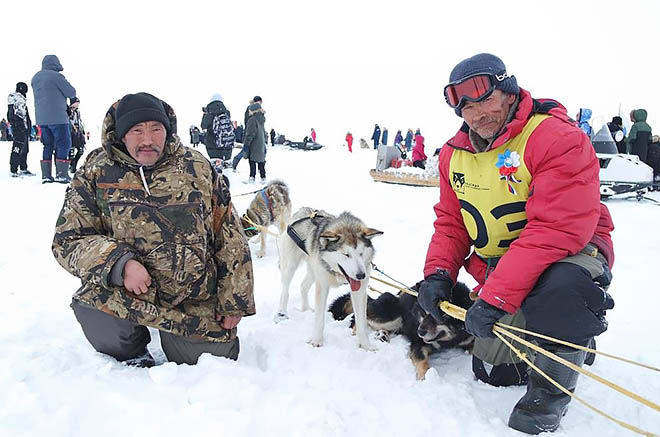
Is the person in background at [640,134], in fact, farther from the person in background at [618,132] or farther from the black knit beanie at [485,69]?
the black knit beanie at [485,69]

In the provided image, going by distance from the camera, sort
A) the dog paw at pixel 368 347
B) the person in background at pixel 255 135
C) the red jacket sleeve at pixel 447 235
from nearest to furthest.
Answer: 1. the red jacket sleeve at pixel 447 235
2. the dog paw at pixel 368 347
3. the person in background at pixel 255 135

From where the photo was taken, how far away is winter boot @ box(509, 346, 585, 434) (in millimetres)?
1439

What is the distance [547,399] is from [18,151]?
774 centimetres

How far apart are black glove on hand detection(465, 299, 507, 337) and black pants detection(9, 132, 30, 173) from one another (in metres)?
7.17

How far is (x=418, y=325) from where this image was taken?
211 centimetres

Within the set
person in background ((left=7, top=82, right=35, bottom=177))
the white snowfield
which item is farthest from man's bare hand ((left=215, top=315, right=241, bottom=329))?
person in background ((left=7, top=82, right=35, bottom=177))

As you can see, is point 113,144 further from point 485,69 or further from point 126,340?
point 485,69

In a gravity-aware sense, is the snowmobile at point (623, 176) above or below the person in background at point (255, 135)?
below

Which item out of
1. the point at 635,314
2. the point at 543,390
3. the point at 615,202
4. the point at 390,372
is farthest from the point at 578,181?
the point at 615,202

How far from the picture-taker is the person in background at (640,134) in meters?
7.88

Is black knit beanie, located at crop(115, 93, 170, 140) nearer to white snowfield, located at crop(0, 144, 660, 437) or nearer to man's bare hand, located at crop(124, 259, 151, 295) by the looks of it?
man's bare hand, located at crop(124, 259, 151, 295)

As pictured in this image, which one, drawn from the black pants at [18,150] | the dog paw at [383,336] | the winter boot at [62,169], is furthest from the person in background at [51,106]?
the dog paw at [383,336]

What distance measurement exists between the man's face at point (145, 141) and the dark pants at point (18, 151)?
19.8 feet

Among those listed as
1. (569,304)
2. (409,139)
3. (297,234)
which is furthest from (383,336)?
(409,139)
